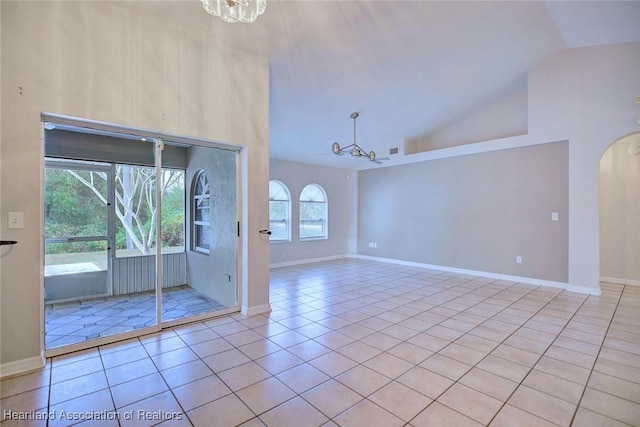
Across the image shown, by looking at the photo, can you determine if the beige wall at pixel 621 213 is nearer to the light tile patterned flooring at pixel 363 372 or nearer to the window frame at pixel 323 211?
the light tile patterned flooring at pixel 363 372

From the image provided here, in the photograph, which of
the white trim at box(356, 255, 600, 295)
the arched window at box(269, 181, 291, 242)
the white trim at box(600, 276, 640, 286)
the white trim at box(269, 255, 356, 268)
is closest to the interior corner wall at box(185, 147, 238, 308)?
the white trim at box(269, 255, 356, 268)

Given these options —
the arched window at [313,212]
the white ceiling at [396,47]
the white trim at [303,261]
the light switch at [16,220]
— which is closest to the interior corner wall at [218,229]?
the white ceiling at [396,47]

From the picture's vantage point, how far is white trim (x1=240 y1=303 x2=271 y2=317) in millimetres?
3567

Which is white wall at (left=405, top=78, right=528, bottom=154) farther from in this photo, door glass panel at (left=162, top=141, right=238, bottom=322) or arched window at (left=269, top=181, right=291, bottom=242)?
door glass panel at (left=162, top=141, right=238, bottom=322)

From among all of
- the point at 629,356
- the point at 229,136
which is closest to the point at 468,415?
the point at 629,356

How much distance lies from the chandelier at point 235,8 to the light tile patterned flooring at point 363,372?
2588 millimetres

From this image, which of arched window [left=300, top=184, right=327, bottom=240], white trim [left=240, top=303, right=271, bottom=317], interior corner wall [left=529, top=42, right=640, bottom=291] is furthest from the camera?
arched window [left=300, top=184, right=327, bottom=240]

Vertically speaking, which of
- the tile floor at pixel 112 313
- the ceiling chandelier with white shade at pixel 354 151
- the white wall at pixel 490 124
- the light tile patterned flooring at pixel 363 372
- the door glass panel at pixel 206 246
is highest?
the white wall at pixel 490 124

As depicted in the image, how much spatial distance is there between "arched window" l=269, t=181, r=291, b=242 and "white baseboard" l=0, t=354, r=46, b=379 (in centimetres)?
480

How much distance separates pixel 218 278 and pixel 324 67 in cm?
330

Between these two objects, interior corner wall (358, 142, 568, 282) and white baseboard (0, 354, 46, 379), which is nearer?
white baseboard (0, 354, 46, 379)

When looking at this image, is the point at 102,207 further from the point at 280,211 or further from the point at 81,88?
the point at 280,211

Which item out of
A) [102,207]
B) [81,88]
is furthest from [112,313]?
[81,88]

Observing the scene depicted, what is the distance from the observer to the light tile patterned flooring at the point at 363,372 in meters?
1.83
